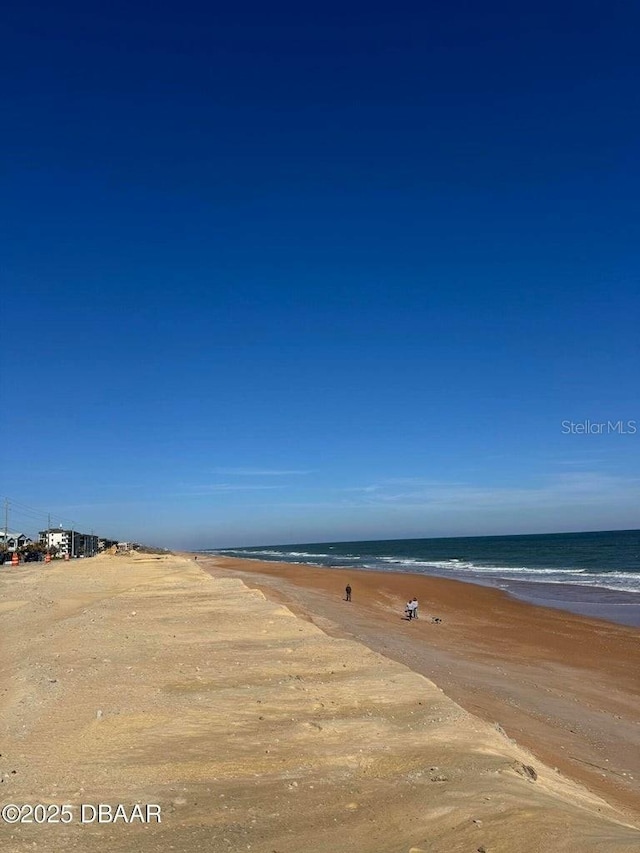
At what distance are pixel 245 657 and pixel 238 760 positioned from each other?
5386 millimetres

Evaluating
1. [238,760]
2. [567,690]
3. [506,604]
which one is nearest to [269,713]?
[238,760]

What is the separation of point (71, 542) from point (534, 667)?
98.8 m

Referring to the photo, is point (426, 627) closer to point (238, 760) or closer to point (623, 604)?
point (623, 604)

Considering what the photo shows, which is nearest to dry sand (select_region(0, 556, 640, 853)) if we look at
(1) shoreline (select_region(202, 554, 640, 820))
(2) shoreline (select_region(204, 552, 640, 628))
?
(1) shoreline (select_region(202, 554, 640, 820))

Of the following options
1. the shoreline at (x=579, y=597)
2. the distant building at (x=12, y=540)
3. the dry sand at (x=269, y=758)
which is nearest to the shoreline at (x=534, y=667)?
the shoreline at (x=579, y=597)

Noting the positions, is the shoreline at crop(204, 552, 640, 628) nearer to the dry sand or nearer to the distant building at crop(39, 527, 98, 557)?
the dry sand

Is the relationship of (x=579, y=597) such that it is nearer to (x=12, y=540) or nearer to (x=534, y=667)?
(x=534, y=667)

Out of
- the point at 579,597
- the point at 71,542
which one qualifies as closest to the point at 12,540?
the point at 71,542

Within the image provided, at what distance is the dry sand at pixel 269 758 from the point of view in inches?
197

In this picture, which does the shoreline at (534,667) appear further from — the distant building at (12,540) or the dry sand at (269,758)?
the distant building at (12,540)

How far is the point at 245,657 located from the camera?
12305mm

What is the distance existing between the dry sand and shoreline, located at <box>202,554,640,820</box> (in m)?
1.99

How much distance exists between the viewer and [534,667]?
1728 centimetres

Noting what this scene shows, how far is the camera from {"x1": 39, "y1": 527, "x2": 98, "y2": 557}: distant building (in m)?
102
